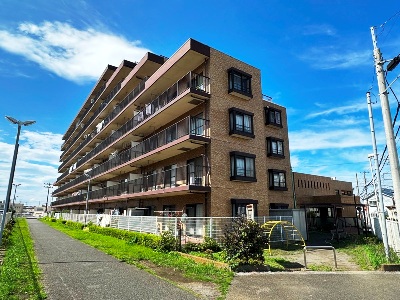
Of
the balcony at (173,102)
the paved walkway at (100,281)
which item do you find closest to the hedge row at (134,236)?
the paved walkway at (100,281)

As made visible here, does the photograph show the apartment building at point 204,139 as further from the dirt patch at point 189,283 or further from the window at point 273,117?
the dirt patch at point 189,283

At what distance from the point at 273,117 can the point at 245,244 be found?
19486 millimetres

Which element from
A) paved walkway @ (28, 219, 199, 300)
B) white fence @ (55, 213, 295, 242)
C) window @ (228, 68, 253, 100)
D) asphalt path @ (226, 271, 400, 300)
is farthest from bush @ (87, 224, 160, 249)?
window @ (228, 68, 253, 100)

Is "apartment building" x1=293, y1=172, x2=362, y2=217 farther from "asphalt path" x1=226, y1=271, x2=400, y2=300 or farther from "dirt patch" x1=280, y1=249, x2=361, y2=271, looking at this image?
"asphalt path" x1=226, y1=271, x2=400, y2=300

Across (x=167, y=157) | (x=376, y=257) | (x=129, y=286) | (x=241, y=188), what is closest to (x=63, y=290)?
(x=129, y=286)

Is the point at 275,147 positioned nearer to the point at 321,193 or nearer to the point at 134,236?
the point at 321,193

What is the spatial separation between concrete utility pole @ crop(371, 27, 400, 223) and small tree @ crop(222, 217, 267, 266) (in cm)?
579

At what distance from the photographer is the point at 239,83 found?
72.5ft

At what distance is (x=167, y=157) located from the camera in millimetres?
23828

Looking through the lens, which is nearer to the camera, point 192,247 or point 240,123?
point 192,247

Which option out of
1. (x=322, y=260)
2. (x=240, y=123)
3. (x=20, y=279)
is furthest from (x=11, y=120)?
(x=322, y=260)

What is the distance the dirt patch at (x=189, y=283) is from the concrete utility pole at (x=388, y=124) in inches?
334

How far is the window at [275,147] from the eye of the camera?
27092 millimetres

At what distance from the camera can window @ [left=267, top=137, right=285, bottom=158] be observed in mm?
27092
